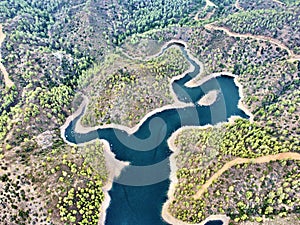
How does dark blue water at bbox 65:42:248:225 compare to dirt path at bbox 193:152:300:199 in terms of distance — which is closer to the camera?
dirt path at bbox 193:152:300:199

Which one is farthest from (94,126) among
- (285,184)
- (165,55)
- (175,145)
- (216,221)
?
(285,184)

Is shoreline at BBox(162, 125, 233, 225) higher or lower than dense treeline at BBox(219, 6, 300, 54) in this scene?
lower

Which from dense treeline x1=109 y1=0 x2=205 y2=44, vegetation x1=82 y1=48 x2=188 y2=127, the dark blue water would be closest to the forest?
vegetation x1=82 y1=48 x2=188 y2=127

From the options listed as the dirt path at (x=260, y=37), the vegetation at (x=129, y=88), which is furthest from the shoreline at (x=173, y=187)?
the dirt path at (x=260, y=37)

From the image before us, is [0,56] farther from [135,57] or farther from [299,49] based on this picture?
[299,49]

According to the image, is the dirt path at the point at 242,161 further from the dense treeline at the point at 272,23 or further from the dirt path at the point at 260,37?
the dense treeline at the point at 272,23

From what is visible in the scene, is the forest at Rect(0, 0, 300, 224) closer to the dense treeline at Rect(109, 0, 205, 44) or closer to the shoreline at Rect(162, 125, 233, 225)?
the dense treeline at Rect(109, 0, 205, 44)

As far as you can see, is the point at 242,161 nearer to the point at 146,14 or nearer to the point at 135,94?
the point at 135,94

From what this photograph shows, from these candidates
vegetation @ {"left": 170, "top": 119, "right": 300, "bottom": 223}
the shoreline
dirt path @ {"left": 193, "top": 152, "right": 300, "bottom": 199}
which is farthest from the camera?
dirt path @ {"left": 193, "top": 152, "right": 300, "bottom": 199}
